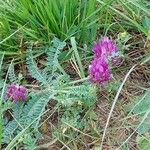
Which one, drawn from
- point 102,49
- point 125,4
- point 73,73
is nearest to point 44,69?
point 73,73

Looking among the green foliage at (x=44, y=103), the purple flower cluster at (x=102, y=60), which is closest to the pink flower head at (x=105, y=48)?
the purple flower cluster at (x=102, y=60)

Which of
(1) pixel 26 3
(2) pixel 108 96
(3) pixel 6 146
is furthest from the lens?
(1) pixel 26 3

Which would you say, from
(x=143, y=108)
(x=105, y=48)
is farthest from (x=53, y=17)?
(x=143, y=108)

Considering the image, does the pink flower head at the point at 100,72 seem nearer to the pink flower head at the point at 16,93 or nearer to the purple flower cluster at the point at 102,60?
the purple flower cluster at the point at 102,60

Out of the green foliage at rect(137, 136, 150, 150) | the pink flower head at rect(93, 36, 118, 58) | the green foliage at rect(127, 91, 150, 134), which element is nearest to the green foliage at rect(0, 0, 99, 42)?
the pink flower head at rect(93, 36, 118, 58)

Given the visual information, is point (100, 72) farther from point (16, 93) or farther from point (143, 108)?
point (16, 93)

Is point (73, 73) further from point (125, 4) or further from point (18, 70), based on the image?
point (125, 4)

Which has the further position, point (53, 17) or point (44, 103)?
point (53, 17)

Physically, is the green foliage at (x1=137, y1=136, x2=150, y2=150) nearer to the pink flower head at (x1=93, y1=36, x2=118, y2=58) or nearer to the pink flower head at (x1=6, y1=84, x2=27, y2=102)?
the pink flower head at (x1=93, y1=36, x2=118, y2=58)
